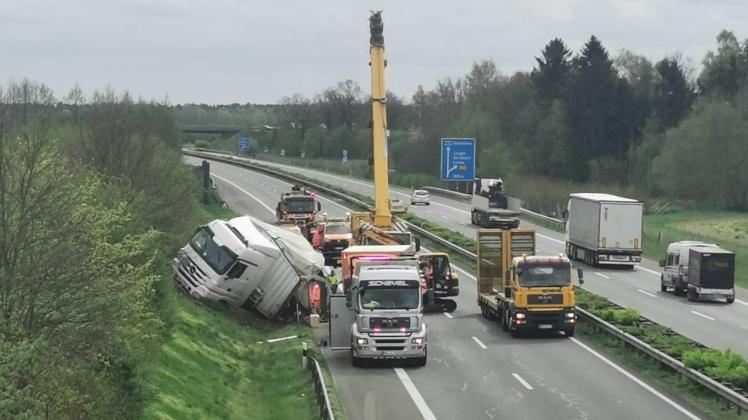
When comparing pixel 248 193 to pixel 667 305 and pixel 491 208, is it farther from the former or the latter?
pixel 667 305

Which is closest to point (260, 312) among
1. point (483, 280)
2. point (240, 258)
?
point (240, 258)

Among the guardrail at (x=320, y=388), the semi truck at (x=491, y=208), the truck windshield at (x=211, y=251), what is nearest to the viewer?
the guardrail at (x=320, y=388)

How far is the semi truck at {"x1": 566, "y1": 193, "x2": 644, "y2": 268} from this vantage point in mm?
54875

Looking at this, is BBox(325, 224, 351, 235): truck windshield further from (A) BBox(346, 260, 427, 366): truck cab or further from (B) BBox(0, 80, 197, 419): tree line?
(B) BBox(0, 80, 197, 419): tree line

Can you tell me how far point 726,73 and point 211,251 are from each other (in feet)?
334

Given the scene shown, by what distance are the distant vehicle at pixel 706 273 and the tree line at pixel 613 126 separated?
2384 inches

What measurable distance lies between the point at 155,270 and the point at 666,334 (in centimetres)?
1451

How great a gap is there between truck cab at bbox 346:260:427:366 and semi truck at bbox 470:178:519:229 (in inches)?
1769

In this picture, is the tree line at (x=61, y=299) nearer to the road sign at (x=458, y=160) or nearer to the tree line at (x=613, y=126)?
the road sign at (x=458, y=160)

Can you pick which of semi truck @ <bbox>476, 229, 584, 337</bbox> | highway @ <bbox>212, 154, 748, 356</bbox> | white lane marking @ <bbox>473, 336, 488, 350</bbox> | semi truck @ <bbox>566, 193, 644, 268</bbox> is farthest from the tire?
semi truck @ <bbox>566, 193, 644, 268</bbox>

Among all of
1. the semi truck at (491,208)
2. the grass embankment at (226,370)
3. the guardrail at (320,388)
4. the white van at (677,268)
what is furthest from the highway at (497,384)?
the semi truck at (491,208)

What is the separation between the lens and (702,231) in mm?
84812

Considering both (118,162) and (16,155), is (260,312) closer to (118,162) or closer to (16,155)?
(118,162)

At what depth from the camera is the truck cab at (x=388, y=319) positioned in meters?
29.3
